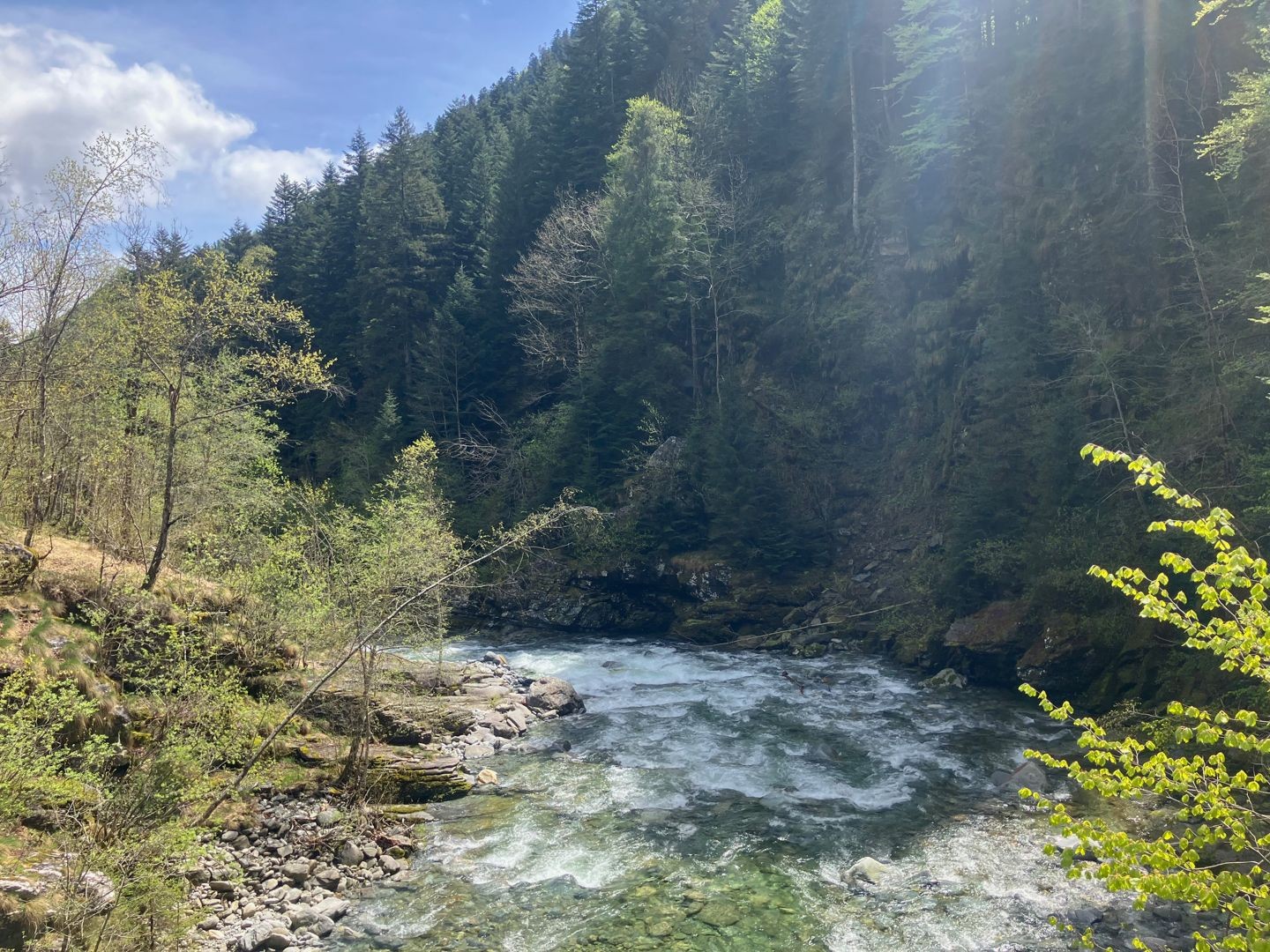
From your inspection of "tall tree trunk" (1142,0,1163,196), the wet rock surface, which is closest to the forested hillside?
"tall tree trunk" (1142,0,1163,196)

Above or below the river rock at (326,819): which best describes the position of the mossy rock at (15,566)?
above

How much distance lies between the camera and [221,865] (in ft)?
36.2

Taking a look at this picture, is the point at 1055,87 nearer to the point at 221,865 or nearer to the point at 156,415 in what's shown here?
the point at 156,415

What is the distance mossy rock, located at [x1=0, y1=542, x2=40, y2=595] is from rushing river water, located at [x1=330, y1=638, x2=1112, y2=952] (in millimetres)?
8002

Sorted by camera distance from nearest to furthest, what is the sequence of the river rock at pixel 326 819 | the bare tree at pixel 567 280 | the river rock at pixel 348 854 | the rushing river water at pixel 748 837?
the rushing river water at pixel 748 837 → the river rock at pixel 348 854 → the river rock at pixel 326 819 → the bare tree at pixel 567 280

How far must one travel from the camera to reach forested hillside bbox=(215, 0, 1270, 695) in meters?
20.2

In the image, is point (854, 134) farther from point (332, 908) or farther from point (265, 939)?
point (265, 939)

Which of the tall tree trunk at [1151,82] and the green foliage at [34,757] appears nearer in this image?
the green foliage at [34,757]

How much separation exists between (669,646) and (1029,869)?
1702cm

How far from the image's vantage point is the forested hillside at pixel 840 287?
2016 centimetres

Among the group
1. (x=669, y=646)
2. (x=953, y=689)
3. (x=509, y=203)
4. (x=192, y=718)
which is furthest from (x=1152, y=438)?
(x=509, y=203)

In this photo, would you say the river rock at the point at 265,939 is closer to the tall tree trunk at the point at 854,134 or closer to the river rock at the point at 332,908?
the river rock at the point at 332,908

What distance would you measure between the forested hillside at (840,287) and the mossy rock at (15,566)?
21.1m

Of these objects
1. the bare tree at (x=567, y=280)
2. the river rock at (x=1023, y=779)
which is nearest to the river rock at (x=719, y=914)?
the river rock at (x=1023, y=779)
